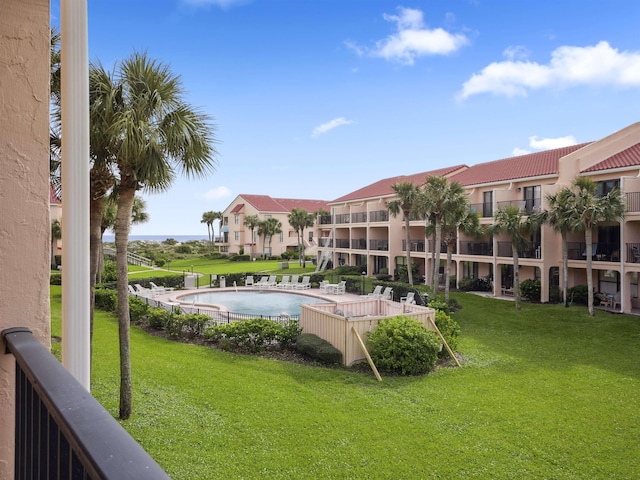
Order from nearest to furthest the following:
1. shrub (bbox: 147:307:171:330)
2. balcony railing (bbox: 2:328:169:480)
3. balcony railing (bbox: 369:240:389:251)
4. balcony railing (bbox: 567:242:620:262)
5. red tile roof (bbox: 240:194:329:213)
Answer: balcony railing (bbox: 2:328:169:480) < shrub (bbox: 147:307:171:330) < balcony railing (bbox: 567:242:620:262) < balcony railing (bbox: 369:240:389:251) < red tile roof (bbox: 240:194:329:213)

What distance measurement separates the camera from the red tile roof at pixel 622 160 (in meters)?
23.8

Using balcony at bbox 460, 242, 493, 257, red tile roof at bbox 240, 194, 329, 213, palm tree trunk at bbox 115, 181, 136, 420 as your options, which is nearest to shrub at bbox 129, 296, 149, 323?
palm tree trunk at bbox 115, 181, 136, 420

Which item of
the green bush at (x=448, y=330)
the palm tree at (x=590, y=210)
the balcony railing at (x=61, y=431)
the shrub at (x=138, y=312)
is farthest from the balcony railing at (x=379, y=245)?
the balcony railing at (x=61, y=431)

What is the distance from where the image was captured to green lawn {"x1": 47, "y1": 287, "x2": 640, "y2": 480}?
8188mm

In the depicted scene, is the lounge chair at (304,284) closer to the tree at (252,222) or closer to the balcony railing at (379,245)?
the balcony railing at (379,245)

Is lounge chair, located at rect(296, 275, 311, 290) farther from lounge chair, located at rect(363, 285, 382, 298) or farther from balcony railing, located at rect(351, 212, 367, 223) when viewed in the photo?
balcony railing, located at rect(351, 212, 367, 223)

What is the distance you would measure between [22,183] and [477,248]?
105 feet

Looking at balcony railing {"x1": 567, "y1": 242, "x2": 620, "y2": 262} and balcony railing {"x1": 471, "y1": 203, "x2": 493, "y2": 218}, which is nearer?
balcony railing {"x1": 567, "y1": 242, "x2": 620, "y2": 262}

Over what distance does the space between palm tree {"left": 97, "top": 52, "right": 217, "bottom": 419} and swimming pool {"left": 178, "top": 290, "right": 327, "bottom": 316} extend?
18.3 metres

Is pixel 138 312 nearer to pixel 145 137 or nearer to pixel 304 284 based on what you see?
pixel 145 137

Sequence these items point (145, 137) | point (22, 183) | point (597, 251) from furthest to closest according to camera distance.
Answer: point (597, 251) → point (145, 137) → point (22, 183)

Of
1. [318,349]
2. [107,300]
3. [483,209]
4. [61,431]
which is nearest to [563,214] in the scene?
[483,209]

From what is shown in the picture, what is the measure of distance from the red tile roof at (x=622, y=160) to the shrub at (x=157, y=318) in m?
24.3

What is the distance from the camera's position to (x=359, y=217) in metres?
42.8
